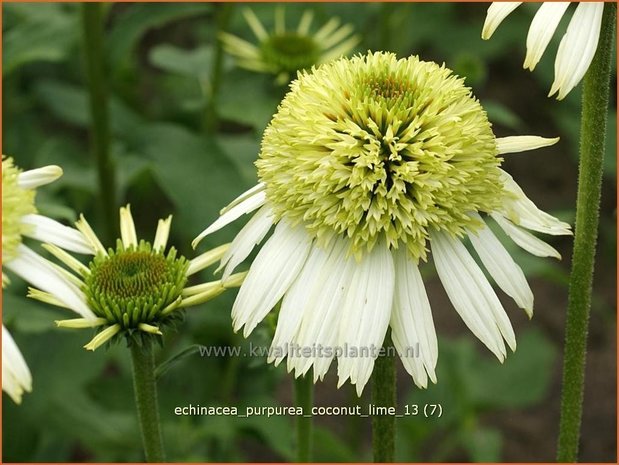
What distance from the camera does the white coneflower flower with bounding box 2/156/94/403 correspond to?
0.84 metres

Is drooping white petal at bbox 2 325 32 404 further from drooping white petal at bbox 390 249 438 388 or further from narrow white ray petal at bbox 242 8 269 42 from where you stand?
narrow white ray petal at bbox 242 8 269 42

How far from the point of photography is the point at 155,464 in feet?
3.51

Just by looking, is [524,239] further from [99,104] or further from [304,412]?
[99,104]

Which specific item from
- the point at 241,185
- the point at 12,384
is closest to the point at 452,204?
the point at 12,384

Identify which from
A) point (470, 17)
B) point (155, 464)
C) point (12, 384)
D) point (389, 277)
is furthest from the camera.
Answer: point (470, 17)

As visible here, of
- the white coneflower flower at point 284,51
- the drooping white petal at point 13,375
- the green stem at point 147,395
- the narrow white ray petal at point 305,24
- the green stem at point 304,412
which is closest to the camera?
the drooping white petal at point 13,375

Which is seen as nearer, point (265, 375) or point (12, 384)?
point (12, 384)

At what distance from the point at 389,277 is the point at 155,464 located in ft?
1.19

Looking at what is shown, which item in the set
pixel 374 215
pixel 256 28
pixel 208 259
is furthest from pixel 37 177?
pixel 256 28

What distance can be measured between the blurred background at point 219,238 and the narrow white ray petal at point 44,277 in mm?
216

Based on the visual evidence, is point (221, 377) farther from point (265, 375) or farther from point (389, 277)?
point (389, 277)

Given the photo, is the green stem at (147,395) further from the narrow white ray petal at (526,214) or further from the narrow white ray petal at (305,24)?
the narrow white ray petal at (305,24)

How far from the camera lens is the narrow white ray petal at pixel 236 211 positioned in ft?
3.28

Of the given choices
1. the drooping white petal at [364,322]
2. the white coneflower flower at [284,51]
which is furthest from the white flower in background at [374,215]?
the white coneflower flower at [284,51]
